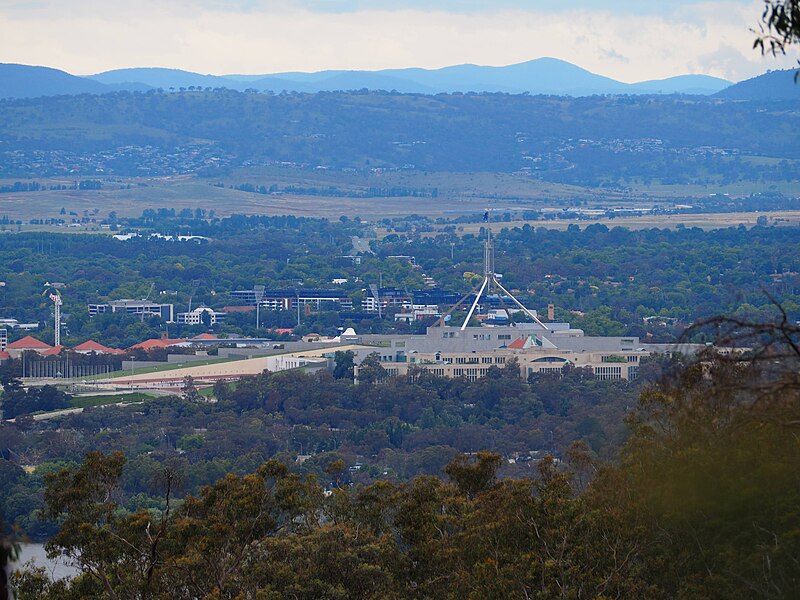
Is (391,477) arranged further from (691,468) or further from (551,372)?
(691,468)

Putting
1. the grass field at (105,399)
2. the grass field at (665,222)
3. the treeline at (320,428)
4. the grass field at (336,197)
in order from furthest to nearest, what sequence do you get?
the grass field at (336,197) < the grass field at (665,222) < the grass field at (105,399) < the treeline at (320,428)

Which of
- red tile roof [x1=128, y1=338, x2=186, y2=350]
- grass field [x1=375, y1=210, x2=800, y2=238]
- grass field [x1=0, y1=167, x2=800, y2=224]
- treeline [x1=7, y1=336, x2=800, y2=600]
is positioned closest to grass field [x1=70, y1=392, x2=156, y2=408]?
red tile roof [x1=128, y1=338, x2=186, y2=350]

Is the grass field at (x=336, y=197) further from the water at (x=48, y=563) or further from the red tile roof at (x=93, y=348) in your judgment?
the water at (x=48, y=563)

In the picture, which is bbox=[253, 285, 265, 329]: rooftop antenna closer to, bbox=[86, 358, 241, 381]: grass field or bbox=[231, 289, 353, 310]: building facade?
bbox=[231, 289, 353, 310]: building facade

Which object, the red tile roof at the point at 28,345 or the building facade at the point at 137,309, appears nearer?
the red tile roof at the point at 28,345

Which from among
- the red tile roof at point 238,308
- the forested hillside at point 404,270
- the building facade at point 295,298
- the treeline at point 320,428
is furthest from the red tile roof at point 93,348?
the building facade at point 295,298

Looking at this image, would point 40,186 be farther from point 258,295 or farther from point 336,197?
point 258,295
